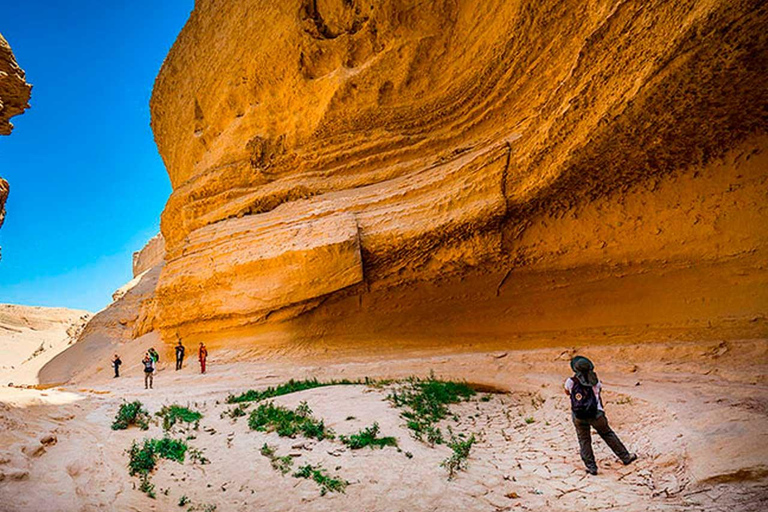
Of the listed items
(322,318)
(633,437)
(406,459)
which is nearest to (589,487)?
(633,437)

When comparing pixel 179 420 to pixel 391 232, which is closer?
pixel 179 420

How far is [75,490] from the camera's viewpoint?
298 centimetres

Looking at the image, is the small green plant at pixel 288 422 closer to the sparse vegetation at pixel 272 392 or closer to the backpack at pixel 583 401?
the sparse vegetation at pixel 272 392

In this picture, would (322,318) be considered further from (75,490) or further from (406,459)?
(75,490)

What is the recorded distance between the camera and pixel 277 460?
3.94 meters

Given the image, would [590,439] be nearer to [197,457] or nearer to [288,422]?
[288,422]

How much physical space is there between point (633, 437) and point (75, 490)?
523 centimetres

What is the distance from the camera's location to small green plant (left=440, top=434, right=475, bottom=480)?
367 centimetres

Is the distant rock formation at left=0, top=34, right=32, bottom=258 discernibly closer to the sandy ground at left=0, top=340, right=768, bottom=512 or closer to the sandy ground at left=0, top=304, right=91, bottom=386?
the sandy ground at left=0, top=340, right=768, bottom=512

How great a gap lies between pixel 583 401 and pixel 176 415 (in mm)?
5387

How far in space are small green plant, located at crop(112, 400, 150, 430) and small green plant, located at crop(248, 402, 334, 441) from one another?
136cm

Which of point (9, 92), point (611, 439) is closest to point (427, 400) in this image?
point (611, 439)

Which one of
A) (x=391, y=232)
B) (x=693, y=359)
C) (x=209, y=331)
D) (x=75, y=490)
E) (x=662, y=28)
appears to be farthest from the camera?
(x=209, y=331)

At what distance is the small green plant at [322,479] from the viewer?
10.9ft
